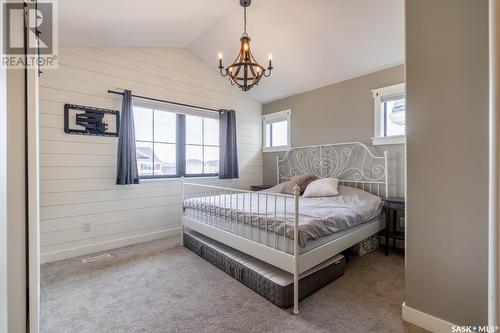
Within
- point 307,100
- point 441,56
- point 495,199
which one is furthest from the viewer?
point 307,100

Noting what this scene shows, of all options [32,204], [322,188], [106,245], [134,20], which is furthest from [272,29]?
[106,245]

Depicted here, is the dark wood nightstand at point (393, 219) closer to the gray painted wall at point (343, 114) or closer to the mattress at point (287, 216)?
the mattress at point (287, 216)

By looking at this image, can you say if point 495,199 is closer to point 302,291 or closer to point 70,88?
point 302,291

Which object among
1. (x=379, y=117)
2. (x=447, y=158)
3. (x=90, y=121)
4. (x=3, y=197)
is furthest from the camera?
(x=379, y=117)

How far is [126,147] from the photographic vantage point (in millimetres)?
2986

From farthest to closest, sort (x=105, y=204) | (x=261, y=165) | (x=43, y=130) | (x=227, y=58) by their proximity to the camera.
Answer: (x=261, y=165) < (x=227, y=58) < (x=105, y=204) < (x=43, y=130)

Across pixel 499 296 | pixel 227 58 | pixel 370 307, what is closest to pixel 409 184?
pixel 499 296

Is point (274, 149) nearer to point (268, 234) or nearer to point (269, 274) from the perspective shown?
point (268, 234)

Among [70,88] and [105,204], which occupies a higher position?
[70,88]

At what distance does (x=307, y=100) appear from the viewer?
4.09 metres

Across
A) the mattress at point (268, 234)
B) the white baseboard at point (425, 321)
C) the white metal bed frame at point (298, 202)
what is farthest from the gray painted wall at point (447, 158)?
the white metal bed frame at point (298, 202)

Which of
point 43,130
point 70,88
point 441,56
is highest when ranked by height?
point 70,88

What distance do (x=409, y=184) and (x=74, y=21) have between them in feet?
10.6

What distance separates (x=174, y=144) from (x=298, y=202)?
2538 mm
